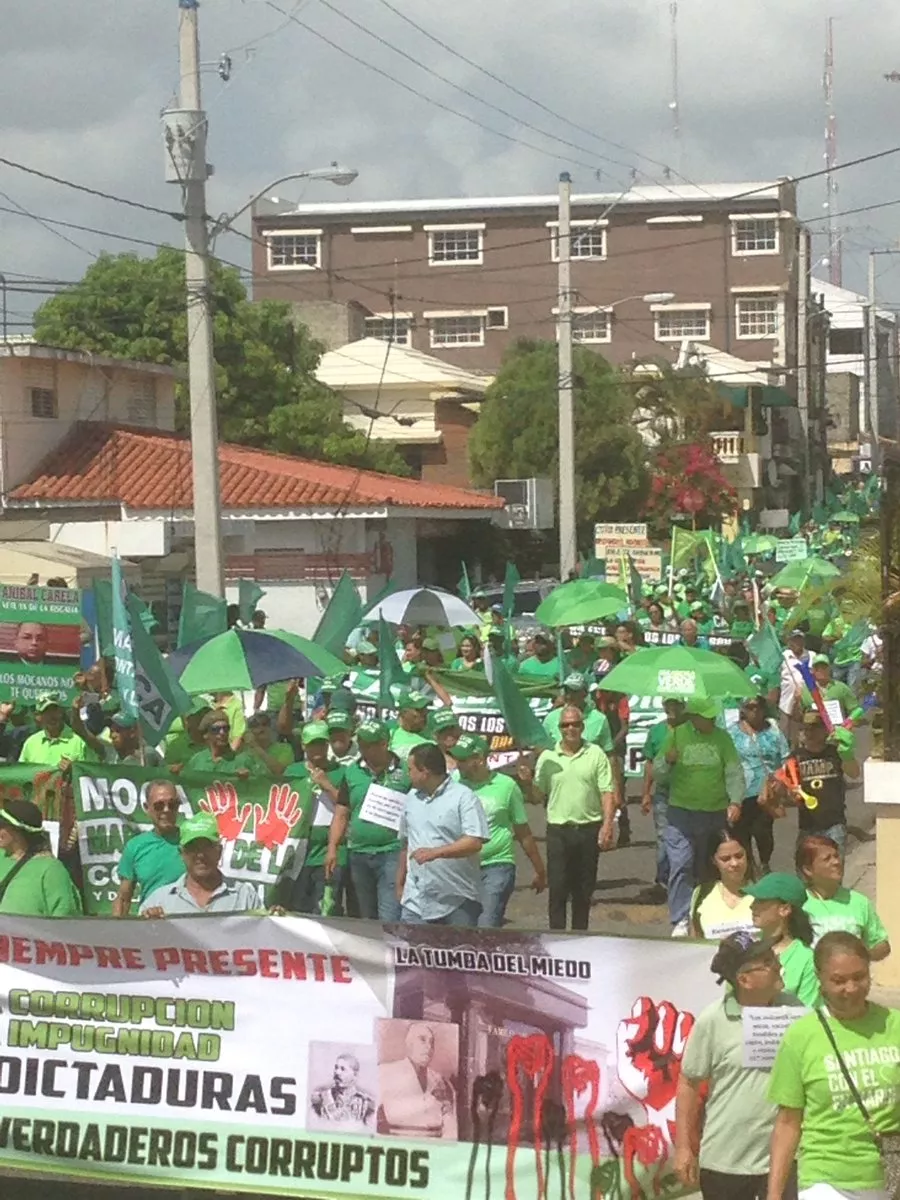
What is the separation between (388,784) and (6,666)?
Result: 4706mm

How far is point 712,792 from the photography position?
1212 centimetres

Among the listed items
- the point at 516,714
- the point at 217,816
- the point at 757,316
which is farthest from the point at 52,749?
the point at 757,316

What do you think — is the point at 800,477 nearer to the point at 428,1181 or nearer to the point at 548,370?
the point at 548,370

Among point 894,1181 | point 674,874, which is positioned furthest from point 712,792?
point 894,1181

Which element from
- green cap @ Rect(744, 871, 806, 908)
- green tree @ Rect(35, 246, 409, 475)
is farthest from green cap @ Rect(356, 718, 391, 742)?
green tree @ Rect(35, 246, 409, 475)

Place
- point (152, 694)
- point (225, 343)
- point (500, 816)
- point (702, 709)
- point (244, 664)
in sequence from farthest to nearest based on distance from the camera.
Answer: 1. point (225, 343)
2. point (244, 664)
3. point (152, 694)
4. point (702, 709)
5. point (500, 816)

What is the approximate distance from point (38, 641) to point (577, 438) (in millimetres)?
36086

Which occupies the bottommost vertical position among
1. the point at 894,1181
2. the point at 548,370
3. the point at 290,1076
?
the point at 894,1181

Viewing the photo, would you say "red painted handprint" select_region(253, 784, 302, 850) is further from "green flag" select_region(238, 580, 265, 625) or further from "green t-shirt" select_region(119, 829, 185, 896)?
"green flag" select_region(238, 580, 265, 625)

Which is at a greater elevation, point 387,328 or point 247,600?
point 387,328

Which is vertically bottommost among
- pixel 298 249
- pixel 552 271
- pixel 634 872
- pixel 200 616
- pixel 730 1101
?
pixel 634 872

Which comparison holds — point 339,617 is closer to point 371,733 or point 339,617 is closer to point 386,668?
point 386,668

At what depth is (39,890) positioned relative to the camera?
8.47m

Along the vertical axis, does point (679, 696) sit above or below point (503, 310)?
below
